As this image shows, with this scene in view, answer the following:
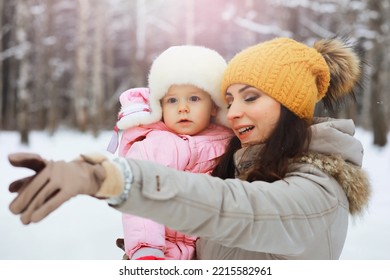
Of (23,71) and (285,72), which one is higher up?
(285,72)

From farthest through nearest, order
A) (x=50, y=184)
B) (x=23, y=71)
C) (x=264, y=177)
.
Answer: (x=23, y=71)
(x=264, y=177)
(x=50, y=184)

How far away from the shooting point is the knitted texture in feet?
2.99

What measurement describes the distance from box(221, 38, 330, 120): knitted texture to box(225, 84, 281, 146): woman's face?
1cm

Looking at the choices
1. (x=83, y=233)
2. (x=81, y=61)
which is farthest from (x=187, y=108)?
(x=81, y=61)

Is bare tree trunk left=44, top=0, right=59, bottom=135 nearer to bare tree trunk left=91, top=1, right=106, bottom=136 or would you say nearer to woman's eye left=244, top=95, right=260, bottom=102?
bare tree trunk left=91, top=1, right=106, bottom=136

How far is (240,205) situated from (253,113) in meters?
0.29

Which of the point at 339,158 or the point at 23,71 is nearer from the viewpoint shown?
the point at 339,158

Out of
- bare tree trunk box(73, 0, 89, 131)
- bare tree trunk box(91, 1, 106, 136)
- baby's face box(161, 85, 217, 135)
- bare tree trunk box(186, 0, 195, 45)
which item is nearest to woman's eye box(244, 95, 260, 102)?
baby's face box(161, 85, 217, 135)

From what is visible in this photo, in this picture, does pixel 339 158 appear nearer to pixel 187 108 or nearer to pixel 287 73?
pixel 287 73

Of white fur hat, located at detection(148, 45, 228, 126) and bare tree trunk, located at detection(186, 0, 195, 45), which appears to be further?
bare tree trunk, located at detection(186, 0, 195, 45)

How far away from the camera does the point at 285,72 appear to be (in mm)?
917

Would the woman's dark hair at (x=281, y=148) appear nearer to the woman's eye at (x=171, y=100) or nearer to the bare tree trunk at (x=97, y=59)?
the woman's eye at (x=171, y=100)

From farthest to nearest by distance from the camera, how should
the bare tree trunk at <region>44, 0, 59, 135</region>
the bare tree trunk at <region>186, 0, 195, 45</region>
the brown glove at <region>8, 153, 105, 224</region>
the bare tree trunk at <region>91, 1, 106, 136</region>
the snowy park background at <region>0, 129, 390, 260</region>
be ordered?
the bare tree trunk at <region>91, 1, 106, 136</region>, the bare tree trunk at <region>44, 0, 59, 135</region>, the bare tree trunk at <region>186, 0, 195, 45</region>, the snowy park background at <region>0, 129, 390, 260</region>, the brown glove at <region>8, 153, 105, 224</region>

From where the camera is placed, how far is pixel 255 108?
3.01ft
